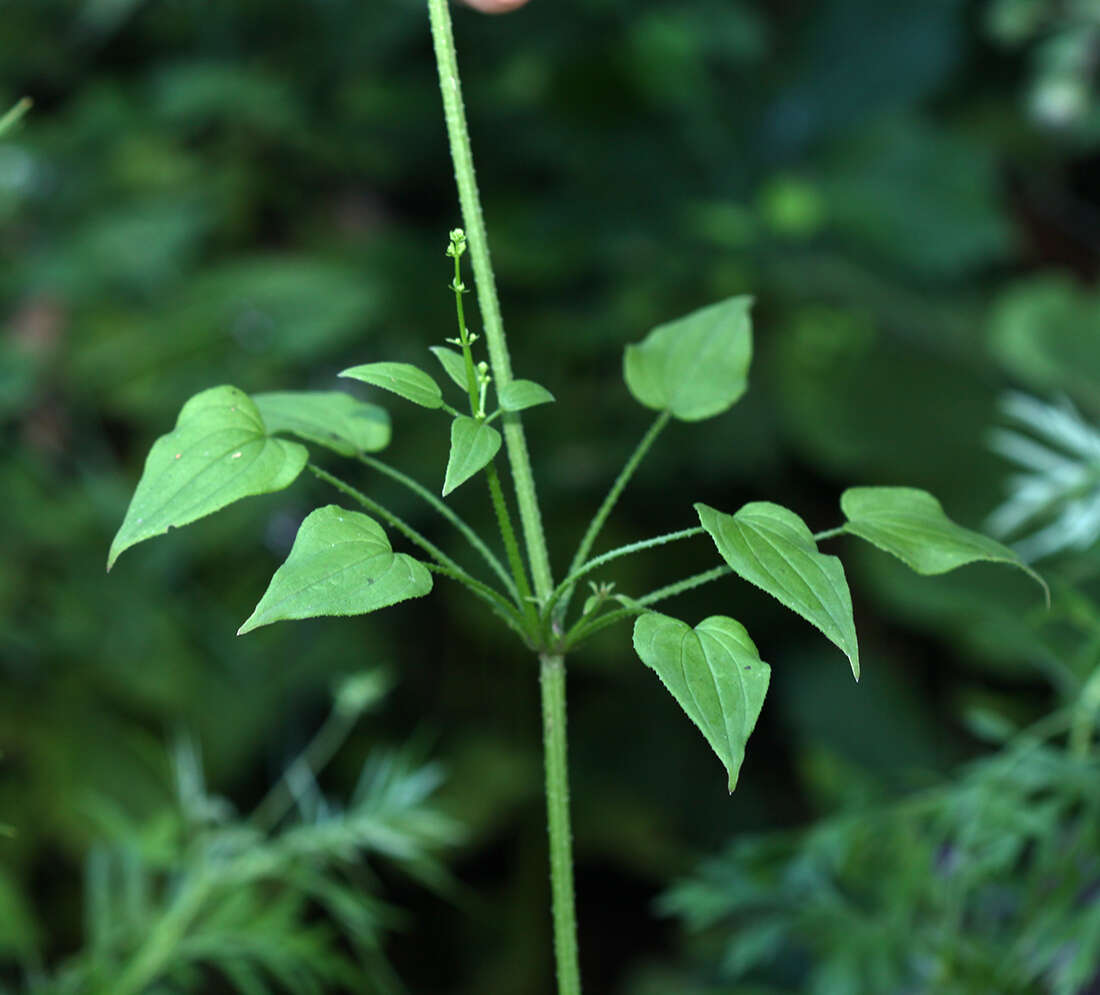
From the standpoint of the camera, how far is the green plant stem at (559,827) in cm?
43

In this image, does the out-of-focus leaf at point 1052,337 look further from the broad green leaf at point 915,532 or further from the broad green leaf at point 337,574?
the broad green leaf at point 337,574

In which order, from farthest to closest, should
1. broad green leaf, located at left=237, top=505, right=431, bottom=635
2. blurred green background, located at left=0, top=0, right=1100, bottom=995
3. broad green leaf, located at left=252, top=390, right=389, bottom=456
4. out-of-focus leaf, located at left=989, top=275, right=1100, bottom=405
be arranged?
out-of-focus leaf, located at left=989, top=275, right=1100, bottom=405 < blurred green background, located at left=0, top=0, right=1100, bottom=995 < broad green leaf, located at left=252, top=390, right=389, bottom=456 < broad green leaf, located at left=237, top=505, right=431, bottom=635

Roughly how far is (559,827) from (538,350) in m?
1.72

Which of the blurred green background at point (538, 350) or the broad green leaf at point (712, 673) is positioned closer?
the broad green leaf at point (712, 673)

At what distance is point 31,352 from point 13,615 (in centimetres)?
45

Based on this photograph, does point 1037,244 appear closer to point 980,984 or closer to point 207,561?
point 207,561

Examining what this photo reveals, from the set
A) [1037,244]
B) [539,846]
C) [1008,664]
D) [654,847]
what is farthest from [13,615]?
Result: [1037,244]

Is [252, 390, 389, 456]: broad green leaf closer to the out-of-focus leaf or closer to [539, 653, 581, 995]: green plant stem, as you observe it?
[539, 653, 581, 995]: green plant stem

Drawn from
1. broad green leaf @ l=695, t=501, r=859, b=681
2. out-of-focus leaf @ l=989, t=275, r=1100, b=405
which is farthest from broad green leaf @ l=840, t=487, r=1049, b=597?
out-of-focus leaf @ l=989, t=275, r=1100, b=405

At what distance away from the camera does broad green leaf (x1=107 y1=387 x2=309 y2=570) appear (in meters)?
0.40

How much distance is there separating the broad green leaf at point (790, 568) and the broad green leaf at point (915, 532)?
3 centimetres

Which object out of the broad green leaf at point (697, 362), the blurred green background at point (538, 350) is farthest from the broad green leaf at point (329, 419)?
the blurred green background at point (538, 350)

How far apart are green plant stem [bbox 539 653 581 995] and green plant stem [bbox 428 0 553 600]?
0.11ft

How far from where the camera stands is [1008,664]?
172 cm
